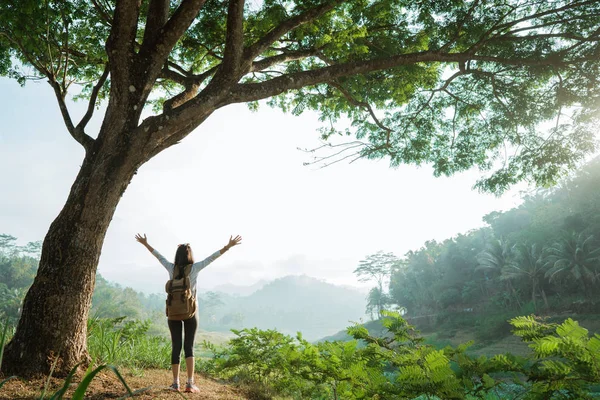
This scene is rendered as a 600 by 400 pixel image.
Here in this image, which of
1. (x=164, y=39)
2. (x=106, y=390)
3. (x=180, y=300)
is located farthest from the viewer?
(x=164, y=39)

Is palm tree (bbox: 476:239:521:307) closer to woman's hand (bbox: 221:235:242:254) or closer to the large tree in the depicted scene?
the large tree

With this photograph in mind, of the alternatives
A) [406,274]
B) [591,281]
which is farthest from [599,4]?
[406,274]

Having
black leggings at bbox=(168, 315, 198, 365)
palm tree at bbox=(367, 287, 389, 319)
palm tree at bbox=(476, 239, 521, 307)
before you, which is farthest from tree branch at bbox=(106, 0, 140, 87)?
palm tree at bbox=(367, 287, 389, 319)

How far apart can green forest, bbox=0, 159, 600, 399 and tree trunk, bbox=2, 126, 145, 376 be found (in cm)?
74

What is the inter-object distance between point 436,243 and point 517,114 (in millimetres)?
55611

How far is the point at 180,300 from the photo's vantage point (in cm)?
370

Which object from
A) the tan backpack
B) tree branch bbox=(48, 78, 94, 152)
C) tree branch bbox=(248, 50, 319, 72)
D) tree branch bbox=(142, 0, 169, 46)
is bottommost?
the tan backpack

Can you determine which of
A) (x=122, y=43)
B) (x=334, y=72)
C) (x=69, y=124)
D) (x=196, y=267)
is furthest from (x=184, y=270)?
(x=334, y=72)

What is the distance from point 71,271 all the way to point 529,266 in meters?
39.1

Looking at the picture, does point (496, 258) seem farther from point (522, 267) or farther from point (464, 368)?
point (464, 368)

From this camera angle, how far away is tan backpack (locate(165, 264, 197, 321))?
3.66m

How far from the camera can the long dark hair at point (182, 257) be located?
12.8 feet

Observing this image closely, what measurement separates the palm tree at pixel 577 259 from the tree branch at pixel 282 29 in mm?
34264

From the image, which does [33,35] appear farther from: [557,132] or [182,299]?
[557,132]
